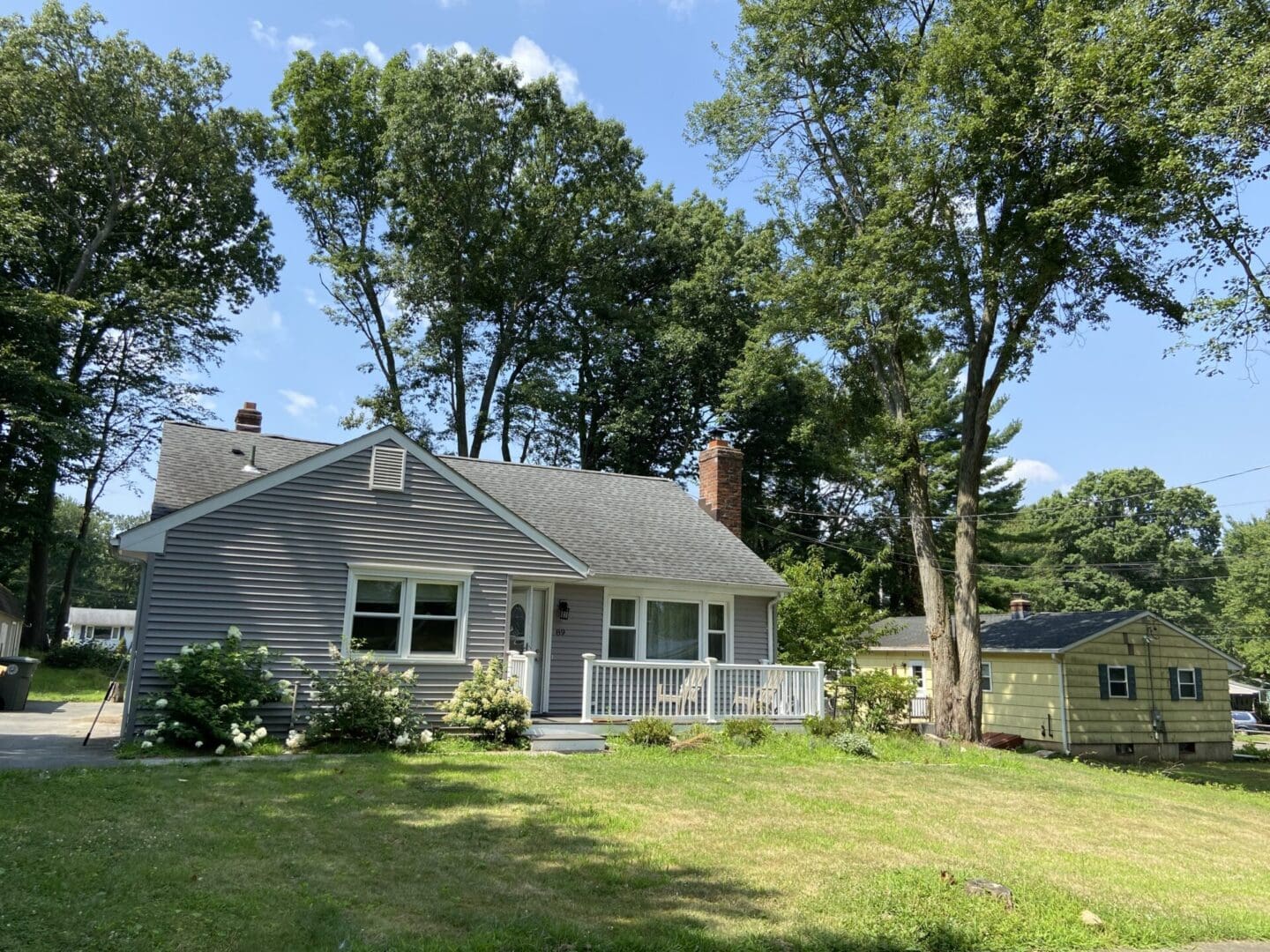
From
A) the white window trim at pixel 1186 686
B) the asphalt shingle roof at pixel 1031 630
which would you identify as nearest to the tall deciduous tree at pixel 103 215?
the asphalt shingle roof at pixel 1031 630

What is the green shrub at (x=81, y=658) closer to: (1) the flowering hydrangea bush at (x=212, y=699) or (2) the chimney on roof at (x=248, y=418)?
(2) the chimney on roof at (x=248, y=418)

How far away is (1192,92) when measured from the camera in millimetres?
13992

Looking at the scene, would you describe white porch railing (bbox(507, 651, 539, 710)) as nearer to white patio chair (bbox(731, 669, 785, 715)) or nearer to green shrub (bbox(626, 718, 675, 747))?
green shrub (bbox(626, 718, 675, 747))

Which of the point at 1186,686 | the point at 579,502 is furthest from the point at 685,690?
the point at 1186,686

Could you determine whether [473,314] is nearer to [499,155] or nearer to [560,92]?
[499,155]

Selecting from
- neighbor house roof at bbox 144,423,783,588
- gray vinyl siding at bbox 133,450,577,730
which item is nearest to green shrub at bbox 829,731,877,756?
neighbor house roof at bbox 144,423,783,588

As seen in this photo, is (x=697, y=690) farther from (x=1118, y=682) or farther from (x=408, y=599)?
(x=1118, y=682)

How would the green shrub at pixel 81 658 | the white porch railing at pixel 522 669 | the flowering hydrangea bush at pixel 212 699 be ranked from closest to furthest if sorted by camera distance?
the flowering hydrangea bush at pixel 212 699 → the white porch railing at pixel 522 669 → the green shrub at pixel 81 658

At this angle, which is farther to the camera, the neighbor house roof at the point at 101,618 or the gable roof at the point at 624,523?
the neighbor house roof at the point at 101,618

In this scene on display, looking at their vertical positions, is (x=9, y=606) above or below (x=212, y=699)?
above

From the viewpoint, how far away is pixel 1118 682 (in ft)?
80.0

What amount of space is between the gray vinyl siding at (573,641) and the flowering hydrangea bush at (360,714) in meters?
3.65

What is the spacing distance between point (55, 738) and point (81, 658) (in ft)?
67.7

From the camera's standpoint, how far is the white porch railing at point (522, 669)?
43.8ft
